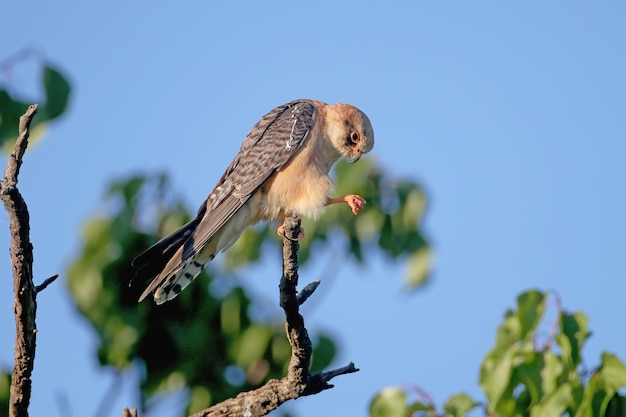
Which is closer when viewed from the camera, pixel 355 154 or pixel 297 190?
pixel 297 190

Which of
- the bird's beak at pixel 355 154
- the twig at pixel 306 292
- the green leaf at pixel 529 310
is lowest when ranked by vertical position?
the green leaf at pixel 529 310

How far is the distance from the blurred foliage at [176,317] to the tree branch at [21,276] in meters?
1.17

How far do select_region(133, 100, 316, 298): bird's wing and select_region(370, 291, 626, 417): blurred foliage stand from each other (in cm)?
145

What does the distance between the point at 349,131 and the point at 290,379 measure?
6.27ft

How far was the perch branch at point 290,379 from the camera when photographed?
3457 mm

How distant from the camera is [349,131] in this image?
16.2ft

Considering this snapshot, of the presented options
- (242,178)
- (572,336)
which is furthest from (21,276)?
(572,336)

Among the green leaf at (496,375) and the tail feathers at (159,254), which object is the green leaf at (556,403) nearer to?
the green leaf at (496,375)

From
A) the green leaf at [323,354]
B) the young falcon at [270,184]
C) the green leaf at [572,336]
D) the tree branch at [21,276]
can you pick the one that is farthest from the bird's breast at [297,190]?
the tree branch at [21,276]

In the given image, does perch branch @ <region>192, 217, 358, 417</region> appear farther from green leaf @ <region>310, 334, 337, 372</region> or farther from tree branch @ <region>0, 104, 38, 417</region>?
green leaf @ <region>310, 334, 337, 372</region>

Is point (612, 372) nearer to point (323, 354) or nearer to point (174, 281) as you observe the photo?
point (323, 354)

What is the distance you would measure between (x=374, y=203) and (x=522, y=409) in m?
2.19

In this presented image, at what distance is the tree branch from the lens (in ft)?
9.53

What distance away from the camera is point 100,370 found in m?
4.70
